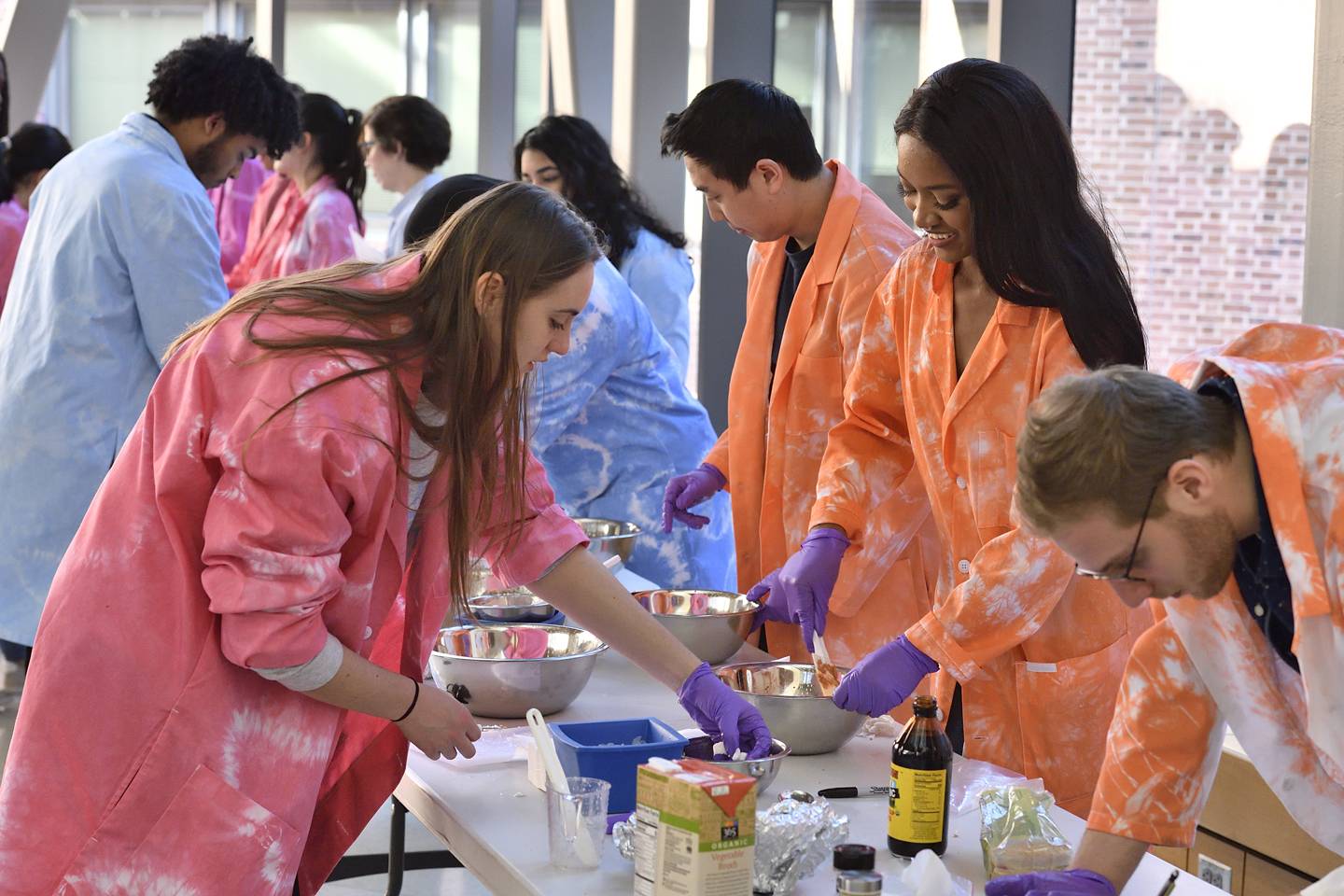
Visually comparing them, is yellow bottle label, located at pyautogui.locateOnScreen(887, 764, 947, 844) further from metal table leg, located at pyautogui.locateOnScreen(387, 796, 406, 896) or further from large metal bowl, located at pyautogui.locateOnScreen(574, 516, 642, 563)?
metal table leg, located at pyautogui.locateOnScreen(387, 796, 406, 896)

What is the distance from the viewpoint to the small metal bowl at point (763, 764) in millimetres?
1633

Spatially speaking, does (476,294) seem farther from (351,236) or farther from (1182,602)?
(351,236)

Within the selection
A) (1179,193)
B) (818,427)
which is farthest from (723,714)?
(1179,193)

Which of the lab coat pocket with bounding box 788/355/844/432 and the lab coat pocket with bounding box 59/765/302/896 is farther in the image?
the lab coat pocket with bounding box 788/355/844/432

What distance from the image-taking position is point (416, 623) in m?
1.78

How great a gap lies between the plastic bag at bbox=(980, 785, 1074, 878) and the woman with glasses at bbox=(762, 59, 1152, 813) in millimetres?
322

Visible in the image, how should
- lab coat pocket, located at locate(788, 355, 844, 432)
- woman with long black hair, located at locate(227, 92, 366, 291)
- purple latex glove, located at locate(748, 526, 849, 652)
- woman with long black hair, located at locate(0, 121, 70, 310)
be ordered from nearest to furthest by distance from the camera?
purple latex glove, located at locate(748, 526, 849, 652), lab coat pocket, located at locate(788, 355, 844, 432), woman with long black hair, located at locate(227, 92, 366, 291), woman with long black hair, located at locate(0, 121, 70, 310)

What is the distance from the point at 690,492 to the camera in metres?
2.82

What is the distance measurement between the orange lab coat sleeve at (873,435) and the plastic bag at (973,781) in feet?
1.59

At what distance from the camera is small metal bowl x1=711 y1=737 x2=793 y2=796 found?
5.36 ft

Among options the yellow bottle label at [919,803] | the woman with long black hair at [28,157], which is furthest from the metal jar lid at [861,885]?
the woman with long black hair at [28,157]

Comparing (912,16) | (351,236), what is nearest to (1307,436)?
(912,16)

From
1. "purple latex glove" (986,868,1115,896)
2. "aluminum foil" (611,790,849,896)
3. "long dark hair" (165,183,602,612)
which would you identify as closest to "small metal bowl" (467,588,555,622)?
"long dark hair" (165,183,602,612)

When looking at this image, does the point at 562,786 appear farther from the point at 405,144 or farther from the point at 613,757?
the point at 405,144
